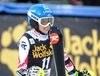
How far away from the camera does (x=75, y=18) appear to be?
29.1 feet

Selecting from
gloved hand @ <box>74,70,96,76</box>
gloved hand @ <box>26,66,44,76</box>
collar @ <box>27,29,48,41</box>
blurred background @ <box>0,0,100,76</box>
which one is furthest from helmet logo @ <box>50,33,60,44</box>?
blurred background @ <box>0,0,100,76</box>

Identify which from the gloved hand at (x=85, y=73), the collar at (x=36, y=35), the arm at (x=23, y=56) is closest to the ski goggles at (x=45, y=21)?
the collar at (x=36, y=35)

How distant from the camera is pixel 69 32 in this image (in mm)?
8852

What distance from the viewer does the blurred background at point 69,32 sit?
868 cm

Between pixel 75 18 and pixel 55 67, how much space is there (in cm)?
350

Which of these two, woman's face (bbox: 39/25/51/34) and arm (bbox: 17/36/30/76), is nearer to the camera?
arm (bbox: 17/36/30/76)

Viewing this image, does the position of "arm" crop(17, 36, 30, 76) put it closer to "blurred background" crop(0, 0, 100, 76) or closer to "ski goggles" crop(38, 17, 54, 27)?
"ski goggles" crop(38, 17, 54, 27)

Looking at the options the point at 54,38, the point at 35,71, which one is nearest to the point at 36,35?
the point at 54,38

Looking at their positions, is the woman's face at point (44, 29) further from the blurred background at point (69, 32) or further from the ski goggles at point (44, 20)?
the blurred background at point (69, 32)

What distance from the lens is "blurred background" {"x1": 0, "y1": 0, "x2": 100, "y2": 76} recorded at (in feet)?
28.5

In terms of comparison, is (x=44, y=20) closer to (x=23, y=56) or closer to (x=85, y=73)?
(x=23, y=56)

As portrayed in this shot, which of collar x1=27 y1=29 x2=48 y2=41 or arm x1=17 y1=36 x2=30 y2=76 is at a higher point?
collar x1=27 y1=29 x2=48 y2=41

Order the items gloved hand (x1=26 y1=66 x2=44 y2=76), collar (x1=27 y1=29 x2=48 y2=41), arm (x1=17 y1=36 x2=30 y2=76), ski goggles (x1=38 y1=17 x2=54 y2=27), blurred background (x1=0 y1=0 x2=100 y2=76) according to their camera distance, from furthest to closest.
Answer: blurred background (x1=0 y1=0 x2=100 y2=76) → collar (x1=27 y1=29 x2=48 y2=41) → ski goggles (x1=38 y1=17 x2=54 y2=27) → arm (x1=17 y1=36 x2=30 y2=76) → gloved hand (x1=26 y1=66 x2=44 y2=76)

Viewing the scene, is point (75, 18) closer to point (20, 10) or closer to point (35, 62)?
point (20, 10)
